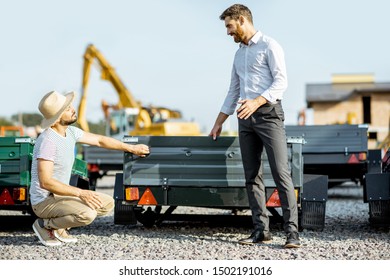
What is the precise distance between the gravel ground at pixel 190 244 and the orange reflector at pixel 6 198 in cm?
36

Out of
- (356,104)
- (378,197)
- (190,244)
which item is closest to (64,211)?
(190,244)

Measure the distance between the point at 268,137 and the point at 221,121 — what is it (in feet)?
2.57

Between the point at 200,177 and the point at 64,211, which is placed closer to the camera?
the point at 64,211

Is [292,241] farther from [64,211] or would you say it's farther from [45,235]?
[45,235]

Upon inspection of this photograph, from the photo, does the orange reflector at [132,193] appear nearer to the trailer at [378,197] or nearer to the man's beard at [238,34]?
the man's beard at [238,34]

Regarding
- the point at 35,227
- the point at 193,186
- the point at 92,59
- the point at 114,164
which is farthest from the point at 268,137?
the point at 92,59

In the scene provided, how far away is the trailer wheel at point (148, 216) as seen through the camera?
8.16m

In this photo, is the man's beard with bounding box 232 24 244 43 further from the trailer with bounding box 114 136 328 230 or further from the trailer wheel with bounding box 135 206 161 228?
the trailer wheel with bounding box 135 206 161 228

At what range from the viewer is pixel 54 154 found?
247 inches

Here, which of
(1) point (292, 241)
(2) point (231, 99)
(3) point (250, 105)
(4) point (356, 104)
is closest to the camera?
(3) point (250, 105)

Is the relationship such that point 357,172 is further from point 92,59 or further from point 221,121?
point 92,59

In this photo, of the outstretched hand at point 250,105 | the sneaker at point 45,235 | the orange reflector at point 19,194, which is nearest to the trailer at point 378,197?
the outstretched hand at point 250,105

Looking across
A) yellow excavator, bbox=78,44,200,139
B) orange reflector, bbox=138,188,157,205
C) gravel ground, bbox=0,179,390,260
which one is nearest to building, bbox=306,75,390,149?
yellow excavator, bbox=78,44,200,139

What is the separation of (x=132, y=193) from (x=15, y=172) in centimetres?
130
